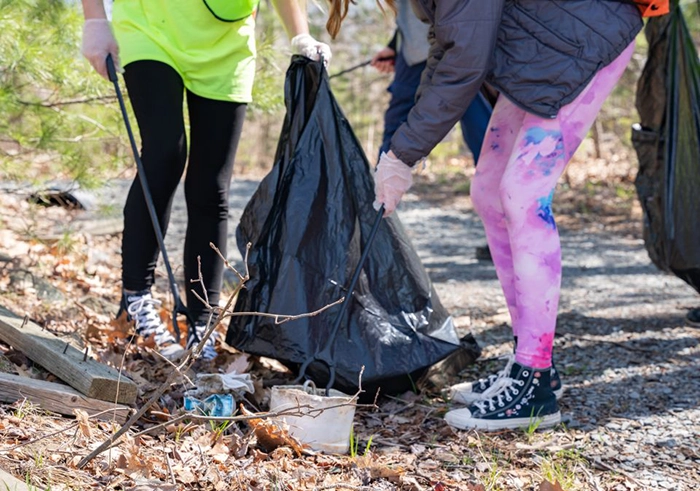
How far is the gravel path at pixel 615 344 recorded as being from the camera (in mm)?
2166

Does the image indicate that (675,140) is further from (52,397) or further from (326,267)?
Result: (52,397)

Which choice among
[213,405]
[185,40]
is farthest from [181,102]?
[213,405]

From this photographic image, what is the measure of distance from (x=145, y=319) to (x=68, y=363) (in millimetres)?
610

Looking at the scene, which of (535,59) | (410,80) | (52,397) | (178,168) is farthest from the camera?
(410,80)

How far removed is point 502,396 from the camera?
234cm

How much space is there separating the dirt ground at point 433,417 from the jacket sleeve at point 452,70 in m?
0.82

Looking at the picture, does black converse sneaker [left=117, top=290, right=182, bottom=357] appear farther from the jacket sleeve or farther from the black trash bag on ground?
the black trash bag on ground

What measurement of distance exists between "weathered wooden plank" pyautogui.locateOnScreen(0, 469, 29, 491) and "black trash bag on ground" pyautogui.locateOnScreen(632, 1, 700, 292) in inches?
96.3

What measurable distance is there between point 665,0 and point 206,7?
1.35m

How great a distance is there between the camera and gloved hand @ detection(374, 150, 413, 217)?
2.26 metres

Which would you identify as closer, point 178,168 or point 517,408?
point 517,408

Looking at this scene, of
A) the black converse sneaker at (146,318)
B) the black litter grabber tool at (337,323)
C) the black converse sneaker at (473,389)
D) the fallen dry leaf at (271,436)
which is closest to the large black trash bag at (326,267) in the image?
the black litter grabber tool at (337,323)

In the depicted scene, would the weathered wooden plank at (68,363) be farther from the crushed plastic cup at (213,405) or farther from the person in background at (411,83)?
the person in background at (411,83)

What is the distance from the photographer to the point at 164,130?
247cm
